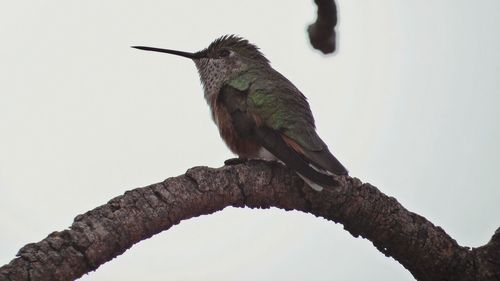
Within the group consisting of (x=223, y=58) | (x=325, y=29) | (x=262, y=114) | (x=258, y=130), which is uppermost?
(x=223, y=58)

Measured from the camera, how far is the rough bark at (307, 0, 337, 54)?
398cm

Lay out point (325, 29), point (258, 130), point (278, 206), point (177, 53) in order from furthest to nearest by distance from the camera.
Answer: point (177, 53), point (258, 130), point (278, 206), point (325, 29)

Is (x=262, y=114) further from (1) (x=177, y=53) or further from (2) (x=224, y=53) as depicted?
(1) (x=177, y=53)

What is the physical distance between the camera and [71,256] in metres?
3.16

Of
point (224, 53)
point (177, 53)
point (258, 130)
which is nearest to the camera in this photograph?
point (258, 130)

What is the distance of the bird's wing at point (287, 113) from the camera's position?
17.2 feet

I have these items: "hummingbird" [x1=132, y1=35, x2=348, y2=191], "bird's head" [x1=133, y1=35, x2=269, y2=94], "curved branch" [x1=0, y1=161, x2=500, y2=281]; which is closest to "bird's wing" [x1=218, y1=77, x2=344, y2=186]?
"hummingbird" [x1=132, y1=35, x2=348, y2=191]

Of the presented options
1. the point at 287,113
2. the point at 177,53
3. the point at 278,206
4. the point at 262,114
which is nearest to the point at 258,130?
the point at 262,114

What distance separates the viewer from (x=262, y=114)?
5805 millimetres

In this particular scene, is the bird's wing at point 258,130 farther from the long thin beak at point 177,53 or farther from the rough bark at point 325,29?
the long thin beak at point 177,53

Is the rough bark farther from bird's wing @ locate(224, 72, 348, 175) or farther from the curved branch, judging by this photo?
bird's wing @ locate(224, 72, 348, 175)

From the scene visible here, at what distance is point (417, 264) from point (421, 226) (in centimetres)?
22

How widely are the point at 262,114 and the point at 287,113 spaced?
0.20 m

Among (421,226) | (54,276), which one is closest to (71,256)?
(54,276)
